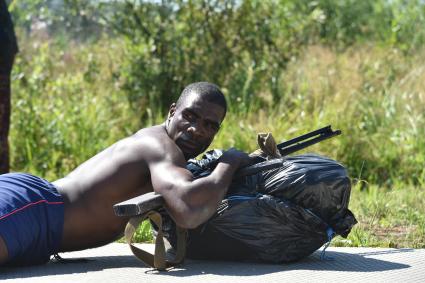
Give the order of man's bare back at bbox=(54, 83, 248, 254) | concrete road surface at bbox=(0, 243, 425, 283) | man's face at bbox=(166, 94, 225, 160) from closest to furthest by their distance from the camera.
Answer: concrete road surface at bbox=(0, 243, 425, 283) < man's bare back at bbox=(54, 83, 248, 254) < man's face at bbox=(166, 94, 225, 160)

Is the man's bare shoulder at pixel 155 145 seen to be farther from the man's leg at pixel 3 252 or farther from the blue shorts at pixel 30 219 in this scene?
the man's leg at pixel 3 252

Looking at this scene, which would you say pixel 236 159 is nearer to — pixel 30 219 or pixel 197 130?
pixel 197 130

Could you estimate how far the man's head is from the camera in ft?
13.8

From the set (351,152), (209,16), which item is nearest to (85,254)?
(351,152)

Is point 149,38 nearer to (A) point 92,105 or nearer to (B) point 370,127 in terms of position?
(A) point 92,105

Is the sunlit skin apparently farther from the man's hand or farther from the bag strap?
the bag strap

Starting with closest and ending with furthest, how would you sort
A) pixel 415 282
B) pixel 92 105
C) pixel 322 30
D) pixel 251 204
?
pixel 415 282 < pixel 251 204 < pixel 92 105 < pixel 322 30

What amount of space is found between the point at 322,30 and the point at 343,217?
35.4 ft

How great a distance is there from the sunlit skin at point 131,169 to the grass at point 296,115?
3039 millimetres

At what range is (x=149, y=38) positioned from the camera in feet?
34.5

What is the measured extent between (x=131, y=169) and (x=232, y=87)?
20.4 ft

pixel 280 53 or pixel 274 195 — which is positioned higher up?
pixel 280 53

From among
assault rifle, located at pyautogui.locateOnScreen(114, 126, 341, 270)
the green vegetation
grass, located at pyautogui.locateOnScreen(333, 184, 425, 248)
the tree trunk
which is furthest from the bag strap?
the green vegetation

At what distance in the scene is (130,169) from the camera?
418 cm
